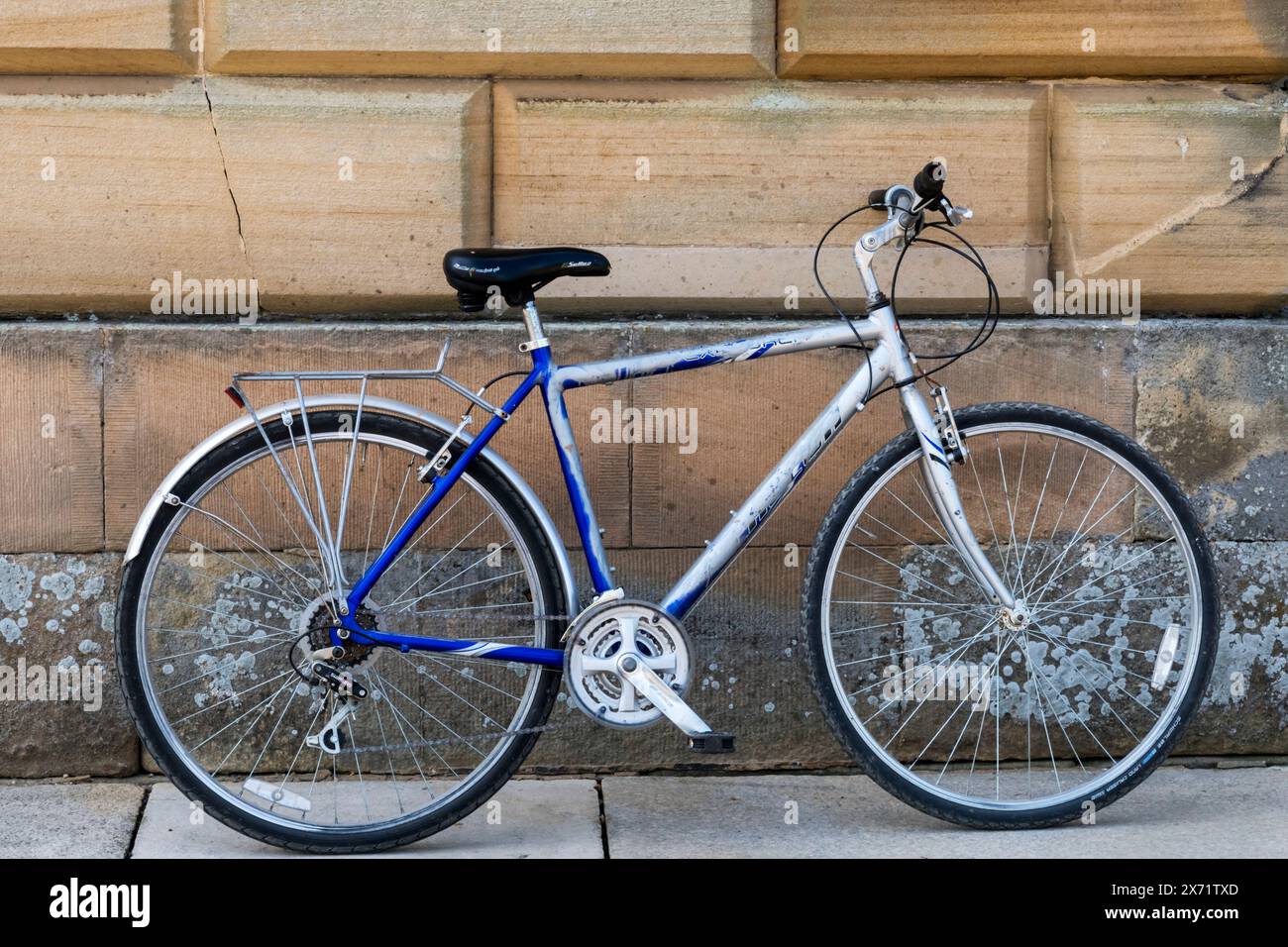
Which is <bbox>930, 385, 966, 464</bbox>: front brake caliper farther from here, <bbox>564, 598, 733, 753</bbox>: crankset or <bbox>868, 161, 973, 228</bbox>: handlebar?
<bbox>564, 598, 733, 753</bbox>: crankset

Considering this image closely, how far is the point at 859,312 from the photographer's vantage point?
3.92 metres

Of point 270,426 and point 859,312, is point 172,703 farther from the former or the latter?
point 859,312

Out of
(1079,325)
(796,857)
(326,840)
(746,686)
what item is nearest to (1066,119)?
(1079,325)

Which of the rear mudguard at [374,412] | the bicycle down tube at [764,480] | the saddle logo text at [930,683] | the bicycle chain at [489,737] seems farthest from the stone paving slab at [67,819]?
the saddle logo text at [930,683]

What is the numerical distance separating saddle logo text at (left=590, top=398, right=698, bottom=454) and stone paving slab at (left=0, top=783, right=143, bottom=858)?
1.48 metres

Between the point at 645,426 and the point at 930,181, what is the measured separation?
3.40 ft

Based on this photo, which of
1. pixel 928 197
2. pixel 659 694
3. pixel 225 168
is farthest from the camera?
pixel 225 168

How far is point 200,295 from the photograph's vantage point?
12.4 feet

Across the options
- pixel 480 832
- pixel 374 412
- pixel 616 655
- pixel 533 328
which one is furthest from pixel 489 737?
pixel 533 328

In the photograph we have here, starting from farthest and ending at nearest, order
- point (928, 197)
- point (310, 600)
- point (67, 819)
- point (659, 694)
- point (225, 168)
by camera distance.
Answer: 1. point (225, 168)
2. point (310, 600)
3. point (67, 819)
4. point (928, 197)
5. point (659, 694)

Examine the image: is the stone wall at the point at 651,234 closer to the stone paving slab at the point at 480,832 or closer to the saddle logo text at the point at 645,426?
the saddle logo text at the point at 645,426

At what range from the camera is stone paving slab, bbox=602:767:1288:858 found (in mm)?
3232

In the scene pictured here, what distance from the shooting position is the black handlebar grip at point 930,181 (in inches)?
126

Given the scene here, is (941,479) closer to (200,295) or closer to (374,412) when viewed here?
(374,412)
